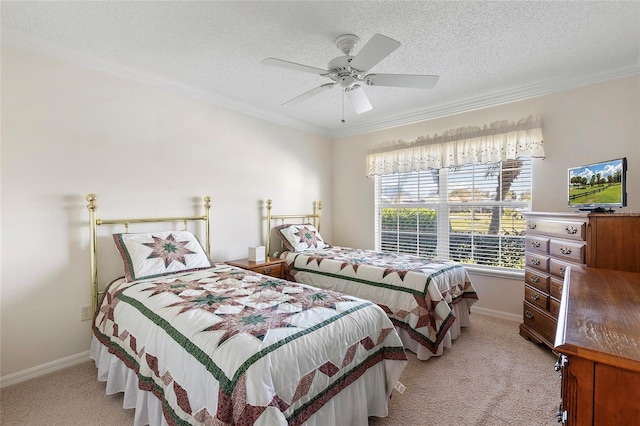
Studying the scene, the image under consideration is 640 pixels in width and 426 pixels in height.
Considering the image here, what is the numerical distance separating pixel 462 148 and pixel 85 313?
4.06 meters

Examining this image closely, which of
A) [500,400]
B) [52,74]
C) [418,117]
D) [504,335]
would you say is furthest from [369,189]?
[52,74]

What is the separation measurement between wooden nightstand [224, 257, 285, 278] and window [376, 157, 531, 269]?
1648 mm

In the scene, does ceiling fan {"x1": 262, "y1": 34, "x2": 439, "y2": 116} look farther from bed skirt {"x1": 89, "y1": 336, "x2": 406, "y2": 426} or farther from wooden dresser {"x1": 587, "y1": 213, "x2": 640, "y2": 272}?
bed skirt {"x1": 89, "y1": 336, "x2": 406, "y2": 426}

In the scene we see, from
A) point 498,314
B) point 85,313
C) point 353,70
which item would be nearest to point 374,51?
point 353,70

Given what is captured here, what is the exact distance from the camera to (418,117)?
3.84 meters

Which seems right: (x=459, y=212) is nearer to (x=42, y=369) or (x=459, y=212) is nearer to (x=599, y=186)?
(x=599, y=186)

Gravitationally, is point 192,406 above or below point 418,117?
below

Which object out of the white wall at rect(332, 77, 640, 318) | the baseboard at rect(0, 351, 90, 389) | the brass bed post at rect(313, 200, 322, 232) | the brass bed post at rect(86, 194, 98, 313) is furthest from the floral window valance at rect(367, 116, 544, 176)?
the baseboard at rect(0, 351, 90, 389)

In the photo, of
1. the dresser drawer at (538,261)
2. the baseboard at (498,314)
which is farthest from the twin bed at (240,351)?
the baseboard at (498,314)

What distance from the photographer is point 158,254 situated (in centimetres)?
243

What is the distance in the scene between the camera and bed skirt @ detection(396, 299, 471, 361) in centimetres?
239

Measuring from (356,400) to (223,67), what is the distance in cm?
271

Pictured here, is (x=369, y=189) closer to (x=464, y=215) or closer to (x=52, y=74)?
(x=464, y=215)

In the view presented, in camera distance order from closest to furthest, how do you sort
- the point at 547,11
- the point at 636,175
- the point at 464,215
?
the point at 547,11 < the point at 636,175 < the point at 464,215
